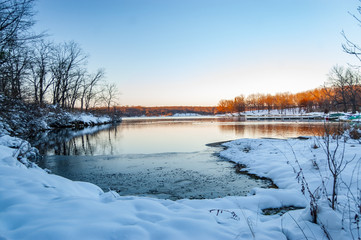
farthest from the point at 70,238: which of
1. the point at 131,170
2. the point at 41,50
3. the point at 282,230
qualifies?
the point at 41,50

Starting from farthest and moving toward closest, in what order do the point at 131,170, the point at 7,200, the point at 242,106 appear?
the point at 242,106, the point at 131,170, the point at 7,200

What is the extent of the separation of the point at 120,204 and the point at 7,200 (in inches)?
53.2

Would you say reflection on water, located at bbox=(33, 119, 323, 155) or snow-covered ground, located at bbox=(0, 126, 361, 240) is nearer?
snow-covered ground, located at bbox=(0, 126, 361, 240)

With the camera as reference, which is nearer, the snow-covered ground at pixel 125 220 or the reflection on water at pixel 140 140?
the snow-covered ground at pixel 125 220

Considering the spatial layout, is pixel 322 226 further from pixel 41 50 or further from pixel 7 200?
pixel 41 50

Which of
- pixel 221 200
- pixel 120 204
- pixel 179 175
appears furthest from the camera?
pixel 179 175

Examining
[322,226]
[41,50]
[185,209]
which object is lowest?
[185,209]

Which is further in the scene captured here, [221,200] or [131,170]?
[131,170]

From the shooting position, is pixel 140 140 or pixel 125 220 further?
pixel 140 140

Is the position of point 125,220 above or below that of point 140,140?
above

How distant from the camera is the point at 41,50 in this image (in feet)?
94.4

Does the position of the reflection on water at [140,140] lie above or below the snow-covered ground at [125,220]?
below

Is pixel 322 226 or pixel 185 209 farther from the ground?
pixel 322 226

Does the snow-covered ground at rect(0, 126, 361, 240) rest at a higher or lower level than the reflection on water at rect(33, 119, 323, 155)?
higher
